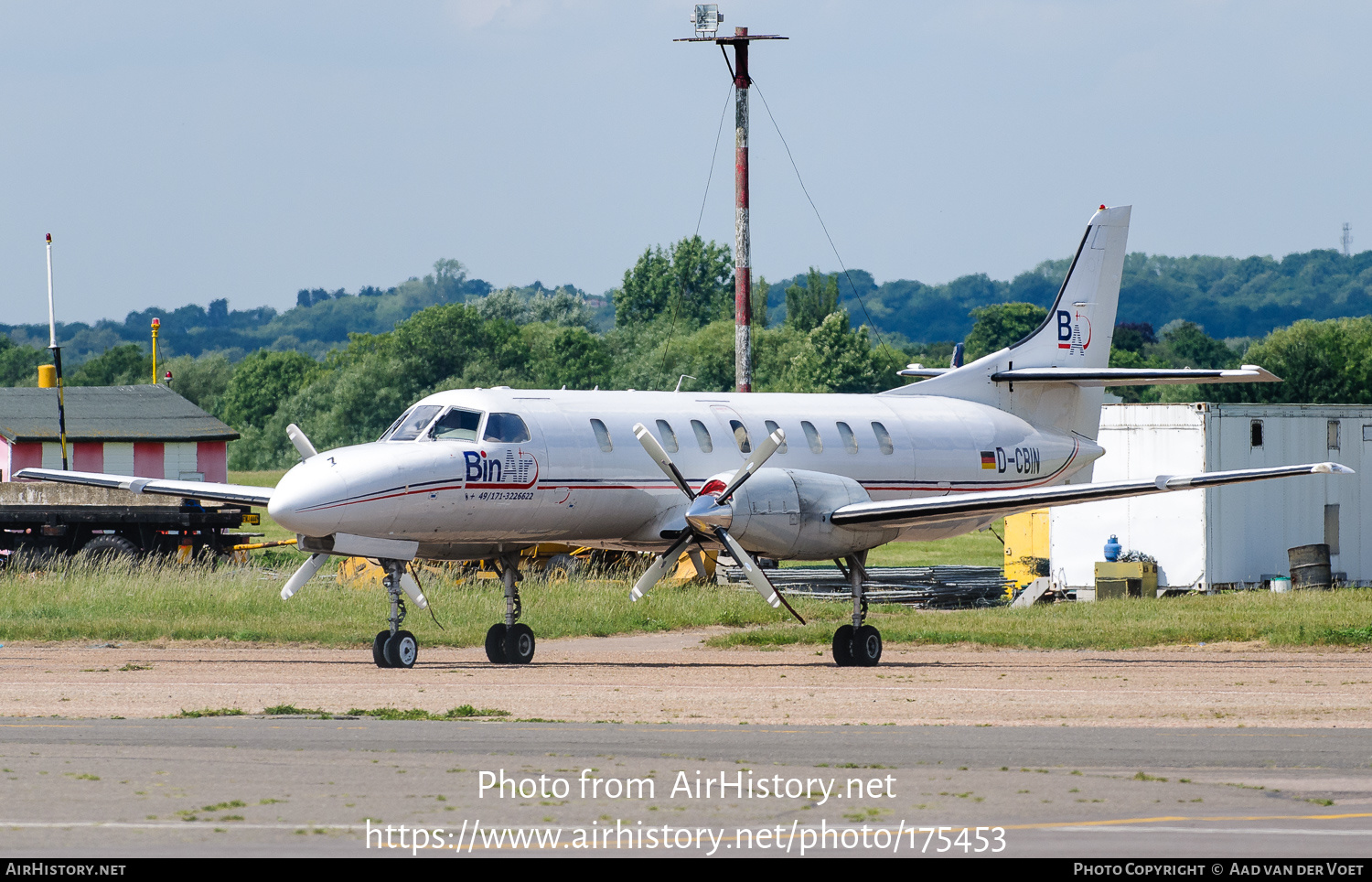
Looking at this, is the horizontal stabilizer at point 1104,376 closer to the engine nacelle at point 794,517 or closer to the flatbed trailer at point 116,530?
the engine nacelle at point 794,517

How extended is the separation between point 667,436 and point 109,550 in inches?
621

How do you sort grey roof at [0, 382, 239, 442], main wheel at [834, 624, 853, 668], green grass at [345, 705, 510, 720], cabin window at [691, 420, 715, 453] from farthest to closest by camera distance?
grey roof at [0, 382, 239, 442] < cabin window at [691, 420, 715, 453] < main wheel at [834, 624, 853, 668] < green grass at [345, 705, 510, 720]

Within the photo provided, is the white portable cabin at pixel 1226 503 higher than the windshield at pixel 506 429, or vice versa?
the windshield at pixel 506 429

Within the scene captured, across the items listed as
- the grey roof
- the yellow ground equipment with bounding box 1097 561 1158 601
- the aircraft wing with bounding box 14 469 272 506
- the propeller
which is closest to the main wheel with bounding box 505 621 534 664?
the propeller

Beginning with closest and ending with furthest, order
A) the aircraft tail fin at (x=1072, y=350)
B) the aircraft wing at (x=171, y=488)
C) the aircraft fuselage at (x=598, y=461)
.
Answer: the aircraft fuselage at (x=598, y=461)
the aircraft wing at (x=171, y=488)
the aircraft tail fin at (x=1072, y=350)

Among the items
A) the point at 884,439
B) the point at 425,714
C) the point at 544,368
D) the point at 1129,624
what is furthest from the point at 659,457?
the point at 544,368

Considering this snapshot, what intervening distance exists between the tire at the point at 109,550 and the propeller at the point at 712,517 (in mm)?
15307

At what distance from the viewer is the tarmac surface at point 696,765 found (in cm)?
924

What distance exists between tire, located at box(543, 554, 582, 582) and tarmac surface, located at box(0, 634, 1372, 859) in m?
13.3

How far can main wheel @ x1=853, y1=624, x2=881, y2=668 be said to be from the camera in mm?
21938

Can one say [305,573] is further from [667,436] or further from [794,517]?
[794,517]

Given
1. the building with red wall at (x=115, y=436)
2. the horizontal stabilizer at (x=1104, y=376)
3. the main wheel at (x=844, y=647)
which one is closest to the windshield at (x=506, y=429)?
the main wheel at (x=844, y=647)

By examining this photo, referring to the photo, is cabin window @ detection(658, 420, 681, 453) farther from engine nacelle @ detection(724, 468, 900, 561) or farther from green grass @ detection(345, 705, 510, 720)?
green grass @ detection(345, 705, 510, 720)

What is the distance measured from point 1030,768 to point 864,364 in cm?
9141
